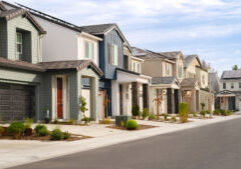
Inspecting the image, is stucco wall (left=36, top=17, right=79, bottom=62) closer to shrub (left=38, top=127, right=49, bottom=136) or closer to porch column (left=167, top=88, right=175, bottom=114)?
shrub (left=38, top=127, right=49, bottom=136)

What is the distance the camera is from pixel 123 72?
1342 inches

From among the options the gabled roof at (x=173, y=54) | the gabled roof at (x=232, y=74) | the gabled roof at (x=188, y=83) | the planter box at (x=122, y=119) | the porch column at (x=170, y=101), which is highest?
the gabled roof at (x=173, y=54)

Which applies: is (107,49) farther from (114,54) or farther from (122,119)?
(122,119)

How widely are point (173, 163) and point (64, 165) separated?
2927mm

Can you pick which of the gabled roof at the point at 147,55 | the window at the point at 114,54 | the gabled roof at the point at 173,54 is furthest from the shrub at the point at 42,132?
the gabled roof at the point at 173,54

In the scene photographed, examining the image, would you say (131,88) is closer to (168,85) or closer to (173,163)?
(168,85)

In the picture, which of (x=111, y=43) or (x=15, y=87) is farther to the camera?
(x=111, y=43)

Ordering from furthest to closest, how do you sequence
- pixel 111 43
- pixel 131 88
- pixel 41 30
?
pixel 131 88 < pixel 111 43 < pixel 41 30

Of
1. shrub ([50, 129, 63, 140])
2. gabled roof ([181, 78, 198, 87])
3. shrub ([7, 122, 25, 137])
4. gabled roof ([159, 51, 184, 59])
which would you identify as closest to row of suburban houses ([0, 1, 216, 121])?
shrub ([7, 122, 25, 137])

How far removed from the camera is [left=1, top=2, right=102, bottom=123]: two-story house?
2492 cm

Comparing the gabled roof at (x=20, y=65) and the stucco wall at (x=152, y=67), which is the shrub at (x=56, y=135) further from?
the stucco wall at (x=152, y=67)

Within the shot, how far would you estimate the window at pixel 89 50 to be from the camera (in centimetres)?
2980

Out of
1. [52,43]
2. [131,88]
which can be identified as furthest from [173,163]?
[131,88]

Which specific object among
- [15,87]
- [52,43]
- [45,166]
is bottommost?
[45,166]
